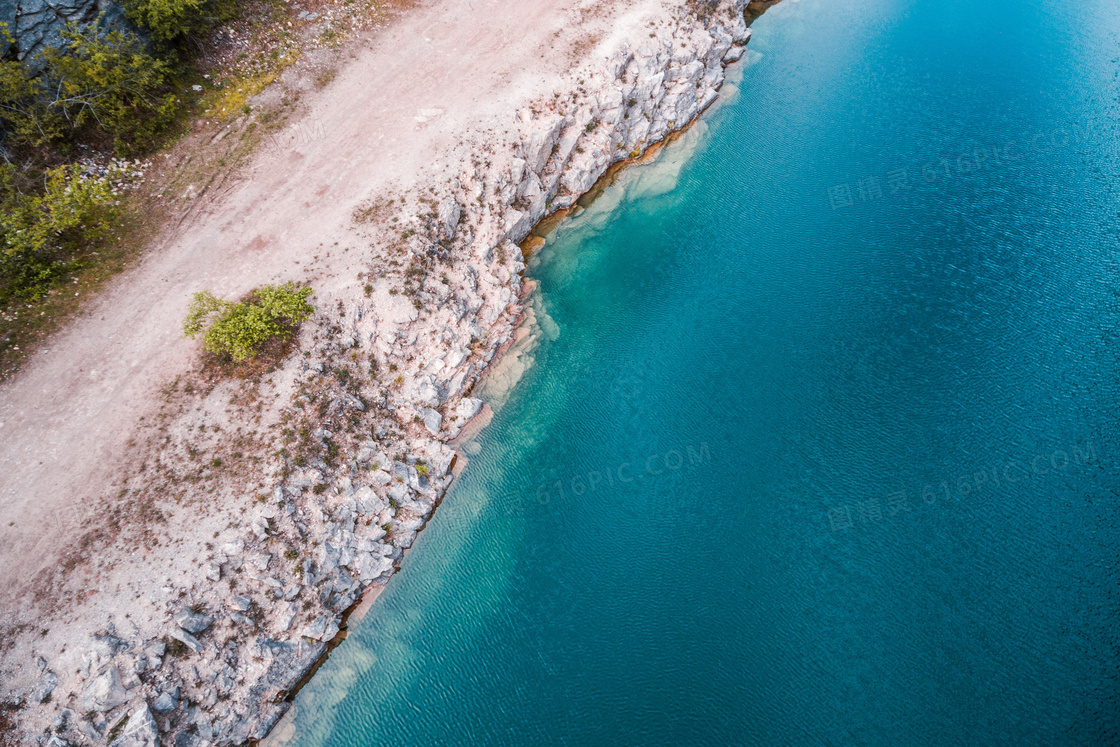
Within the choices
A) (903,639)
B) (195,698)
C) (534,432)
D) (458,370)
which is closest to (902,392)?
(903,639)

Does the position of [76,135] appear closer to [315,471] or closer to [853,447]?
[315,471]

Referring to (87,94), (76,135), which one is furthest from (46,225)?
(87,94)

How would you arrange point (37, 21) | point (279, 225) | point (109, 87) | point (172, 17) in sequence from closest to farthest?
point (37, 21) < point (109, 87) < point (279, 225) < point (172, 17)

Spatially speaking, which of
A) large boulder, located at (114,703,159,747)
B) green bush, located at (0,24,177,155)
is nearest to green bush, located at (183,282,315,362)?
green bush, located at (0,24,177,155)

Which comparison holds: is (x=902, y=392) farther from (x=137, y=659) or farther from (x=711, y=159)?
(x=137, y=659)

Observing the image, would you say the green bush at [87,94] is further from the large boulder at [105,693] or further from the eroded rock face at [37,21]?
the large boulder at [105,693]

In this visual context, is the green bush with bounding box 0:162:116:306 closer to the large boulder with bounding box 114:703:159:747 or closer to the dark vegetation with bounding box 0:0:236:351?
the dark vegetation with bounding box 0:0:236:351
